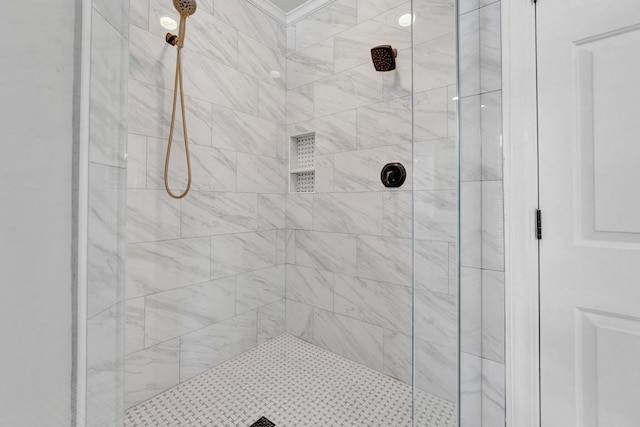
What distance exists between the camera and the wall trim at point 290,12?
2021mm

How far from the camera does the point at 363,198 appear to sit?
1797 millimetres

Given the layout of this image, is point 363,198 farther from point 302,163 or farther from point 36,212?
point 36,212

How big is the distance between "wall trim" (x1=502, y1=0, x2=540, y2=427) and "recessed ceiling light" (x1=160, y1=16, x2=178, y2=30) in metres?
1.61

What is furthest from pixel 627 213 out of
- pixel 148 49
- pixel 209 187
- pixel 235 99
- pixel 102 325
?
pixel 148 49

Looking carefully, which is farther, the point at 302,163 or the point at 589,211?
the point at 302,163

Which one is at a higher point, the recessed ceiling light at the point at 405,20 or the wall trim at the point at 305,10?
the wall trim at the point at 305,10

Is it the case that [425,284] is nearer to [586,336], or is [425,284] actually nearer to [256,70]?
[586,336]

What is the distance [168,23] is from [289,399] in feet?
6.97

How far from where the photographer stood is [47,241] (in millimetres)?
177

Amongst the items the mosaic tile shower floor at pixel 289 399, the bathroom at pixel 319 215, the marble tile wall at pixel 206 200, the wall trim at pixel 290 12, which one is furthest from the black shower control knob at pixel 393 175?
the wall trim at pixel 290 12

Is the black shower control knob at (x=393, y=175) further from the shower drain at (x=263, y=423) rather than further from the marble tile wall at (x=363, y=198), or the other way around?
the shower drain at (x=263, y=423)

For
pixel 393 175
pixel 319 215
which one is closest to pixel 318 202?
pixel 319 215

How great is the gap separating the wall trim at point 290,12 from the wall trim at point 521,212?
1.44 metres

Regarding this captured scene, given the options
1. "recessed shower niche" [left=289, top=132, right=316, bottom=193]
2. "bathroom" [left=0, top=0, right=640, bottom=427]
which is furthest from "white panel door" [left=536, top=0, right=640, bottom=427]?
"recessed shower niche" [left=289, top=132, right=316, bottom=193]
